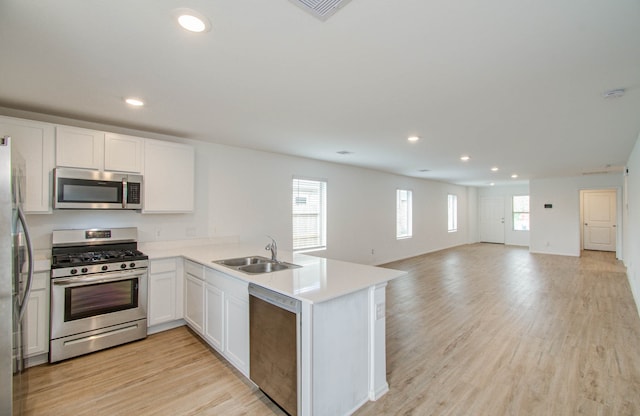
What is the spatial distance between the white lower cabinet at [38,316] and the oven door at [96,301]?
0.07 metres

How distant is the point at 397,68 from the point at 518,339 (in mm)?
3186

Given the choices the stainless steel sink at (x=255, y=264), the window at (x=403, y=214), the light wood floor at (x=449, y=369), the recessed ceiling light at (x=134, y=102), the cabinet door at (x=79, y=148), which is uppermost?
the recessed ceiling light at (x=134, y=102)

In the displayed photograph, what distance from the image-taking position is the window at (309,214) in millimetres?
5445

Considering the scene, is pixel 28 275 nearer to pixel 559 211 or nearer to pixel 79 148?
pixel 79 148

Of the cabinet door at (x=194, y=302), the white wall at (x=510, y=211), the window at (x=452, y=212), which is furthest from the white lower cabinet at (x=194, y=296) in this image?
the white wall at (x=510, y=211)

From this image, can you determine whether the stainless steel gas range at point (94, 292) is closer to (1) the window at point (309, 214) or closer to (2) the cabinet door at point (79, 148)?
(2) the cabinet door at point (79, 148)

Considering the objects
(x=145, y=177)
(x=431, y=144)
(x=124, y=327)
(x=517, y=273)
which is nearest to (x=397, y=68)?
(x=431, y=144)

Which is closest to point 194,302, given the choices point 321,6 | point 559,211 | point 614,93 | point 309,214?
point 309,214

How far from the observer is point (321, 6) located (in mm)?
1397

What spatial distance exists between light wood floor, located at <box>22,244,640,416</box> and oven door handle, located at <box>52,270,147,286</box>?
73cm

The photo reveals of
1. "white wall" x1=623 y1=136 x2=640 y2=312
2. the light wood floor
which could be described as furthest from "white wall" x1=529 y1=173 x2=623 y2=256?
the light wood floor

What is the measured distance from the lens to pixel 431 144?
4.33 m

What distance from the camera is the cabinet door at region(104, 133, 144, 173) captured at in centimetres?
318

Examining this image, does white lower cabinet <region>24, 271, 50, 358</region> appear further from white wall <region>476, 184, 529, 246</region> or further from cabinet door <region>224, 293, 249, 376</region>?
white wall <region>476, 184, 529, 246</region>
